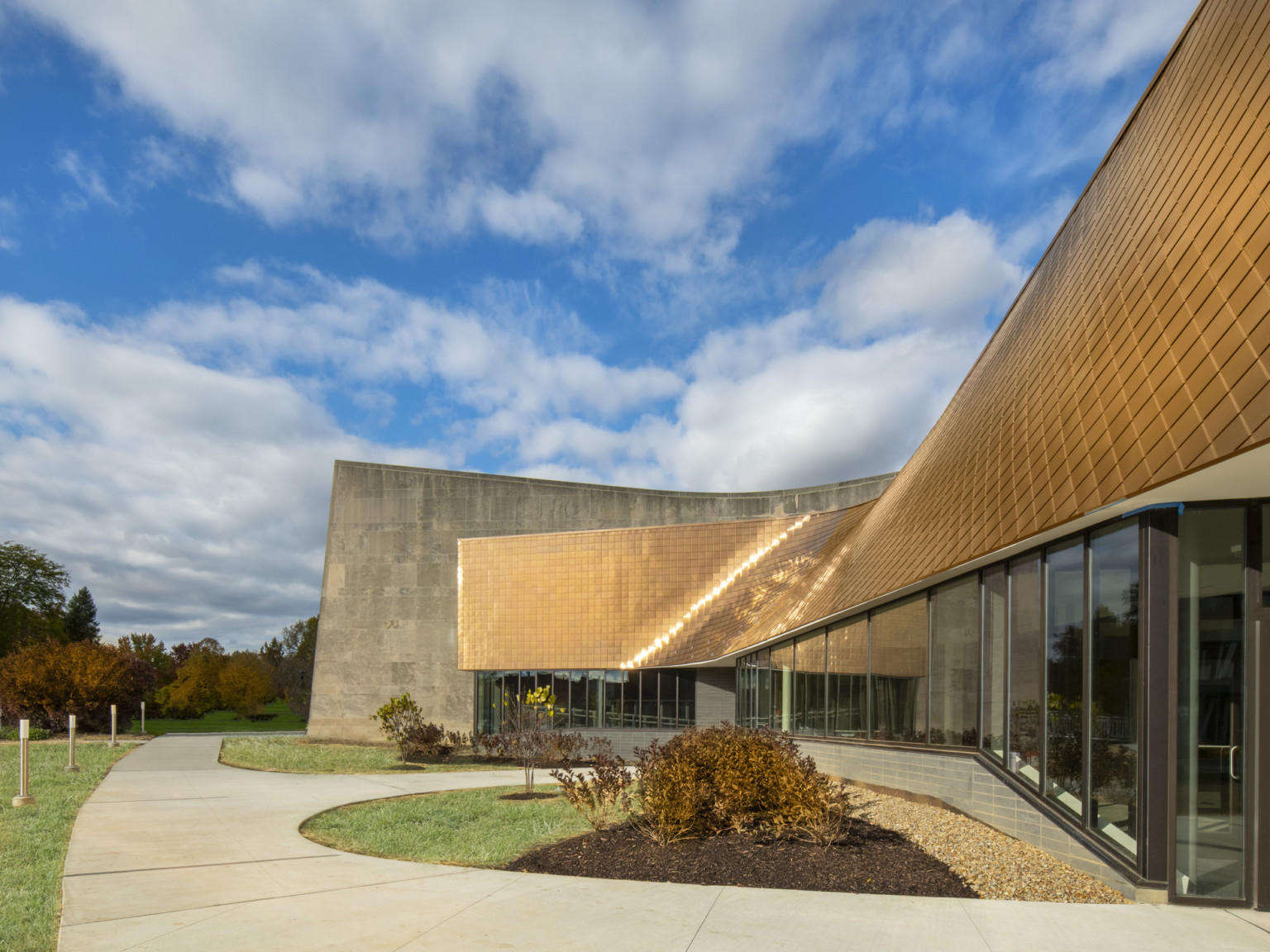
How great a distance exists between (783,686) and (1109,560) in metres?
12.5

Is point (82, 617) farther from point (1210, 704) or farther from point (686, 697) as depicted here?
point (1210, 704)

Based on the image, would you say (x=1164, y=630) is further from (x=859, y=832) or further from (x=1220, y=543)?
(x=859, y=832)

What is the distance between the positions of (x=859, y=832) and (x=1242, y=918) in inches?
166

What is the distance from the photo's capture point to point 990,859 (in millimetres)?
9195

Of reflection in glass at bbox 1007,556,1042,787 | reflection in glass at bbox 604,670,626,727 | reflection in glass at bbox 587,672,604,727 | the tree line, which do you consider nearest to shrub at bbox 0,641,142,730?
the tree line

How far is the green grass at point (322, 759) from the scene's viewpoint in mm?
23141

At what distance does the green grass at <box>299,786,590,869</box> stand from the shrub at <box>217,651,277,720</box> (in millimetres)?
56535

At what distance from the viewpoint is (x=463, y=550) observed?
105 ft

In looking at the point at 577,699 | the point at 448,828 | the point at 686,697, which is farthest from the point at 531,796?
the point at 577,699

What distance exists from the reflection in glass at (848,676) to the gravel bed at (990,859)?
11.2ft

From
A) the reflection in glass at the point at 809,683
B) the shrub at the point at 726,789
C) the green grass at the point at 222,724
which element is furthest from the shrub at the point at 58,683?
the shrub at the point at 726,789

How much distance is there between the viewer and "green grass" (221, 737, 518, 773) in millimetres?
23141

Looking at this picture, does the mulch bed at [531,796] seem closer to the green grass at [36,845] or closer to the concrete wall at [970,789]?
the concrete wall at [970,789]

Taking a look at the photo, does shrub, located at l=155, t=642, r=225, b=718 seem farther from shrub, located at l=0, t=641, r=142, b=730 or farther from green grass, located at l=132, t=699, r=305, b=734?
shrub, located at l=0, t=641, r=142, b=730
